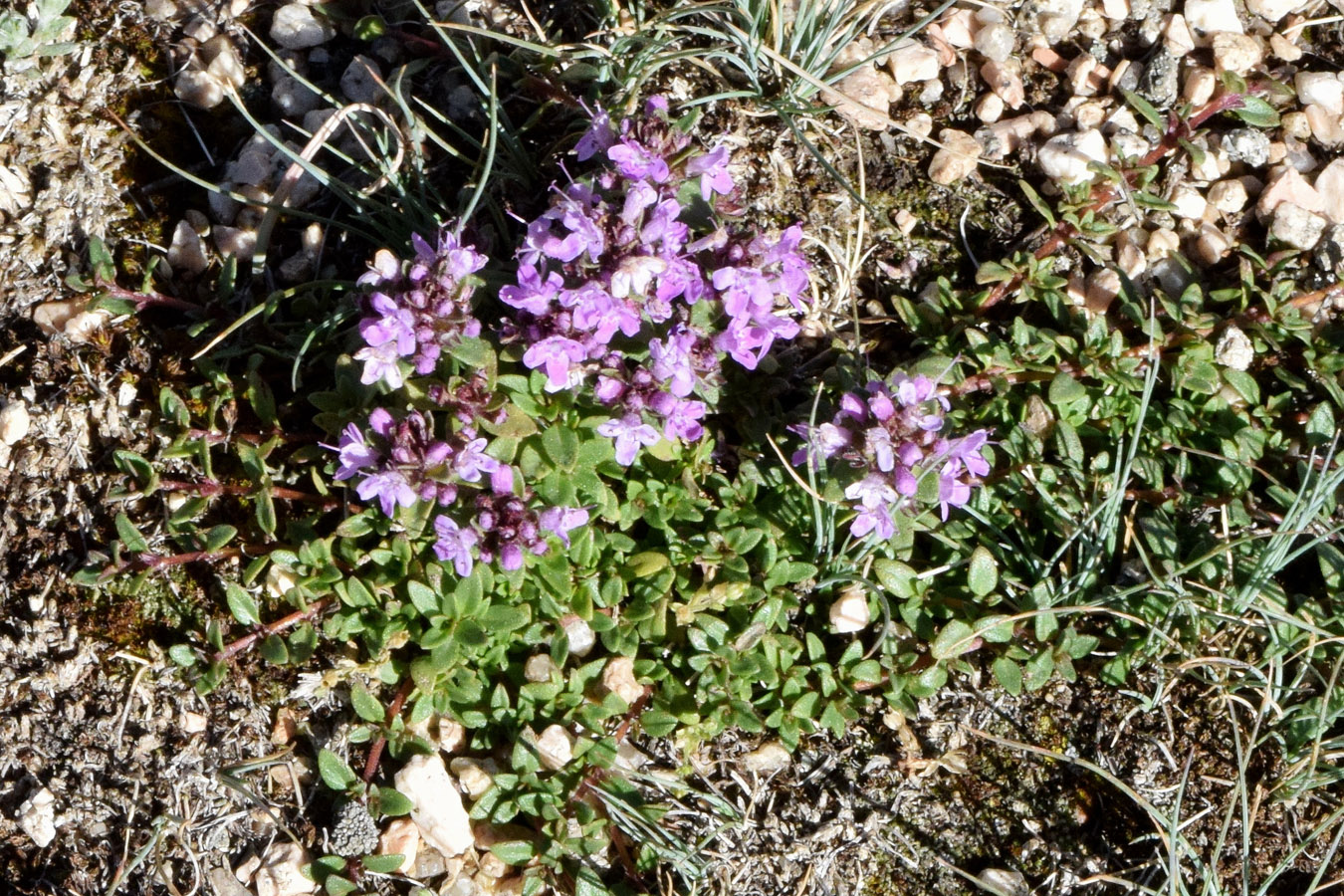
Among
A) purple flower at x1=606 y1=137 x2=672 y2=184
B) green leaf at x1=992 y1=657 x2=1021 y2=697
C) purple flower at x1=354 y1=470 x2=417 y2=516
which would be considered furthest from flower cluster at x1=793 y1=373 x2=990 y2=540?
purple flower at x1=354 y1=470 x2=417 y2=516

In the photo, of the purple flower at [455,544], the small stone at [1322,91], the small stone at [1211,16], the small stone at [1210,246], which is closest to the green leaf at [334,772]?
the purple flower at [455,544]

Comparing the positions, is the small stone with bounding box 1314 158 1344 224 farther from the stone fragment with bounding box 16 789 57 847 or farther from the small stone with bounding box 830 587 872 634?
the stone fragment with bounding box 16 789 57 847

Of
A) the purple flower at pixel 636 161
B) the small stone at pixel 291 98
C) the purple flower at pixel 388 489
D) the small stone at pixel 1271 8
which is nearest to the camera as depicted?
the purple flower at pixel 388 489

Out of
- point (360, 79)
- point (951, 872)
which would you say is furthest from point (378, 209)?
point (951, 872)

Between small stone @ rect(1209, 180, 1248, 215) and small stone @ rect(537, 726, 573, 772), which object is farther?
small stone @ rect(1209, 180, 1248, 215)

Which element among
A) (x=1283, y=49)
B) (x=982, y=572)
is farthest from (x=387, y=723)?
(x=1283, y=49)

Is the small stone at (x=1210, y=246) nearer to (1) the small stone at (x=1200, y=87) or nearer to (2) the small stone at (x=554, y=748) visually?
(1) the small stone at (x=1200, y=87)
